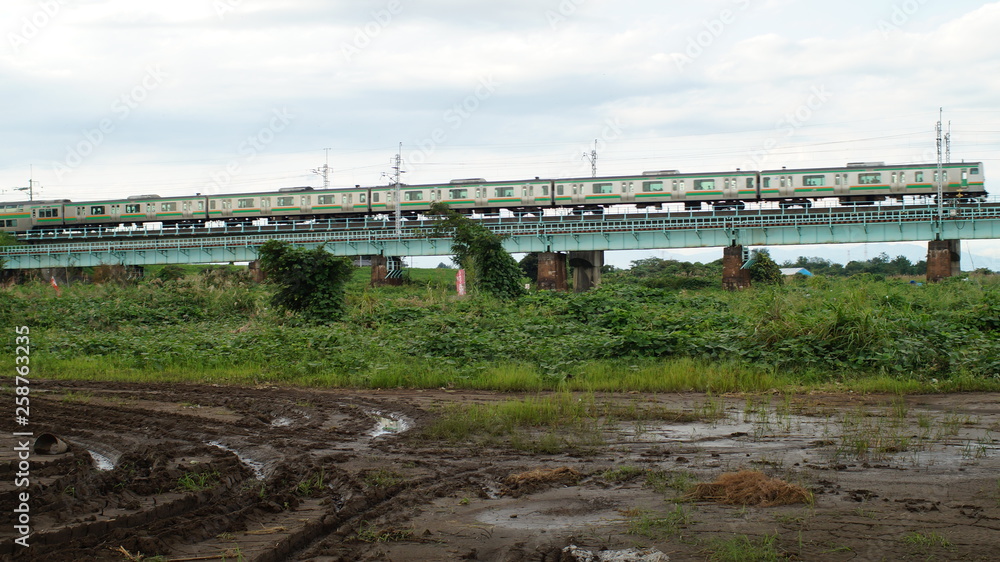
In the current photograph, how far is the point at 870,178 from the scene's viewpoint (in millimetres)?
47188

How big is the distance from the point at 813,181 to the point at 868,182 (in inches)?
124

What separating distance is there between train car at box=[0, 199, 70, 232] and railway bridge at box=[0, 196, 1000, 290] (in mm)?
9437

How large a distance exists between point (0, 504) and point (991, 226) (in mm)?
47351

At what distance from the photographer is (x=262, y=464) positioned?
23.6ft

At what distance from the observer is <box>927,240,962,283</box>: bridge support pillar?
42.9 m

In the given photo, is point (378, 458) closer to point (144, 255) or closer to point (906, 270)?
point (144, 255)

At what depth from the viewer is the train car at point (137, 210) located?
58.7 meters

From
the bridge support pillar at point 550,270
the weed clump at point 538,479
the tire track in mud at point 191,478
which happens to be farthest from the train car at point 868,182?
the weed clump at point 538,479

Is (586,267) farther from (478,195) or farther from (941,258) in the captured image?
(941,258)

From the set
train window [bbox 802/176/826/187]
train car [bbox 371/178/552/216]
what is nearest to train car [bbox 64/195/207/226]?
train car [bbox 371/178/552/216]

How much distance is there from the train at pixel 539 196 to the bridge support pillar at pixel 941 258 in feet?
15.2

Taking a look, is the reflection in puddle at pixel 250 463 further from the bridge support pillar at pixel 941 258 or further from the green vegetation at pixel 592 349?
the bridge support pillar at pixel 941 258

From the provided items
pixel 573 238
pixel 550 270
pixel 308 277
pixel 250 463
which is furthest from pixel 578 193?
pixel 250 463

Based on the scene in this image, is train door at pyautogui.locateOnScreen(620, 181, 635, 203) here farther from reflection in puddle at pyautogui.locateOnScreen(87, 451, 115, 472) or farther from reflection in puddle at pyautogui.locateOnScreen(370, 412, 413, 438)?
reflection in puddle at pyautogui.locateOnScreen(87, 451, 115, 472)
